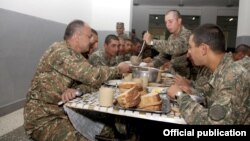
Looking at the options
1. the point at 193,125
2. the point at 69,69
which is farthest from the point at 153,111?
the point at 69,69

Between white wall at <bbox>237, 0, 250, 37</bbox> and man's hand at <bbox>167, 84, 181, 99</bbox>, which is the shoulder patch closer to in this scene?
man's hand at <bbox>167, 84, 181, 99</bbox>

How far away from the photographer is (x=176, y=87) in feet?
6.06

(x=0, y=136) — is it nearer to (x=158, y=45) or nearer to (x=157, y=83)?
(x=157, y=83)

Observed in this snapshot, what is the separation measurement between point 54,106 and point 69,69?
311 millimetres

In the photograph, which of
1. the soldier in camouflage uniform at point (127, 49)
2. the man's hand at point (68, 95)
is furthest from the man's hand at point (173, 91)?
→ the soldier in camouflage uniform at point (127, 49)

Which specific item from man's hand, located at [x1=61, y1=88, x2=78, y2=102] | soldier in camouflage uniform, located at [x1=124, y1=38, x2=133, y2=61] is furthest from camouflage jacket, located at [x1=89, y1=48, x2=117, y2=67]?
man's hand, located at [x1=61, y1=88, x2=78, y2=102]

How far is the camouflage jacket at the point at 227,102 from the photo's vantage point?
4.54 ft

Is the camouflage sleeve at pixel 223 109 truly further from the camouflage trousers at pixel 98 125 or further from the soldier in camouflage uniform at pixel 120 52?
the soldier in camouflage uniform at pixel 120 52

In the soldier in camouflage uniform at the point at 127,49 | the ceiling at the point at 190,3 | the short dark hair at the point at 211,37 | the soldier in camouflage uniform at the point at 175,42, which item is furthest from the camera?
the ceiling at the point at 190,3

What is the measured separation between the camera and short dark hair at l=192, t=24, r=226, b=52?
1635mm

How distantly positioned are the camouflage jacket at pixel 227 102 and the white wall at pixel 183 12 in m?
9.20

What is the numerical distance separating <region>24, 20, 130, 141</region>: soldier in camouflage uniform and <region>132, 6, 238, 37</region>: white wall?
872cm

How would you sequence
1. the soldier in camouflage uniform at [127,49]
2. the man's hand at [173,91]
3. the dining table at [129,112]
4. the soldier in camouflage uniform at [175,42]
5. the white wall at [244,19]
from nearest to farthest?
the dining table at [129,112] → the man's hand at [173,91] → the soldier in camouflage uniform at [175,42] → the soldier in camouflage uniform at [127,49] → the white wall at [244,19]

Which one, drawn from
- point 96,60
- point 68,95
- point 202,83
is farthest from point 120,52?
point 68,95
